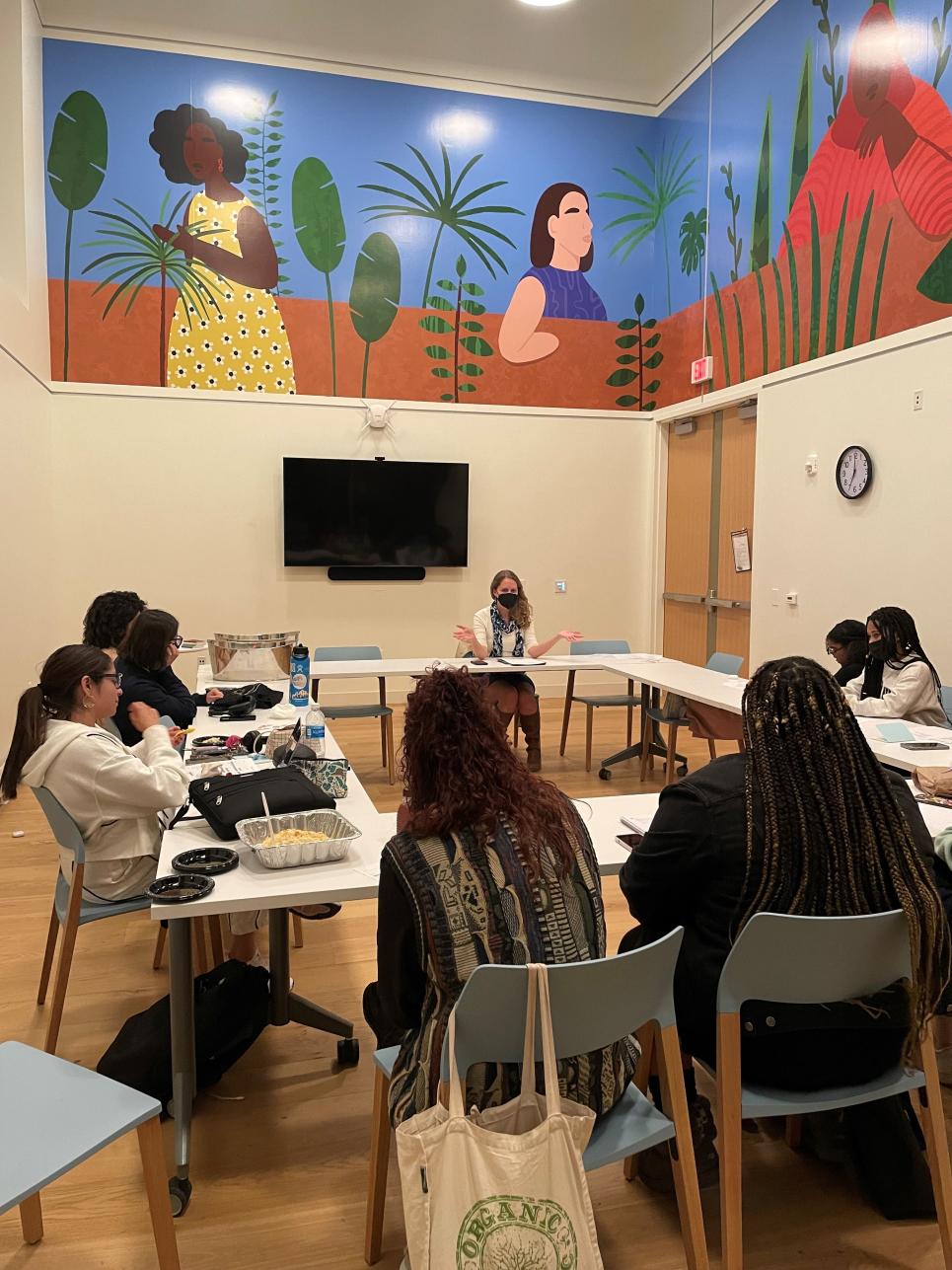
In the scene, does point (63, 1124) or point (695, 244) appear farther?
point (695, 244)

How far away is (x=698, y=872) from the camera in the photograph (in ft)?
5.66

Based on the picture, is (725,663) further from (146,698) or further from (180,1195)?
(180,1195)

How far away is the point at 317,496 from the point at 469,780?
6.30m

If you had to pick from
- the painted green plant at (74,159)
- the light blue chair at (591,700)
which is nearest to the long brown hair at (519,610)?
the light blue chair at (591,700)

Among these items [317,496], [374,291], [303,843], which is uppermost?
[374,291]

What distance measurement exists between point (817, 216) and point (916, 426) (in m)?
1.87

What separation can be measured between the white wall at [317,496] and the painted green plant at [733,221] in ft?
5.50

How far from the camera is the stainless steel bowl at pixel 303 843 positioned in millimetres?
2094

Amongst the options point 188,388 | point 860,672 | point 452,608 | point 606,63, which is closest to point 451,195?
point 606,63

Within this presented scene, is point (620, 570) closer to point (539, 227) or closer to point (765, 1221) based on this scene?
point (539, 227)

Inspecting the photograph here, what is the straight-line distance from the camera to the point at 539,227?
8.01m

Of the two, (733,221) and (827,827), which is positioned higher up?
(733,221)

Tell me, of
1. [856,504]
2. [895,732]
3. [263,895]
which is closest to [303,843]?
[263,895]

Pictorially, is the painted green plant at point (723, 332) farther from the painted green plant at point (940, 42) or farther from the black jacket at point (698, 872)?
the black jacket at point (698, 872)
